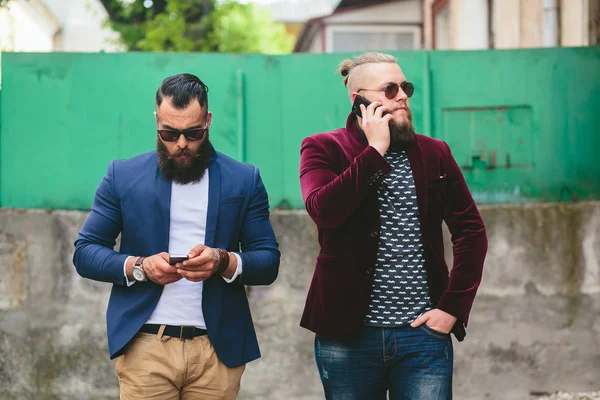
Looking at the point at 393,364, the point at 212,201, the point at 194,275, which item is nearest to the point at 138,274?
the point at 194,275

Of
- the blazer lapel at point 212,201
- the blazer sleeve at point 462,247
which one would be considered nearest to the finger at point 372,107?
the blazer sleeve at point 462,247

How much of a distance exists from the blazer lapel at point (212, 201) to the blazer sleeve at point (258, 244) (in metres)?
0.16

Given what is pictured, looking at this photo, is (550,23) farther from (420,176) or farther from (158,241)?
(158,241)

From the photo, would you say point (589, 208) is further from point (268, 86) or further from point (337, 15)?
point (337, 15)

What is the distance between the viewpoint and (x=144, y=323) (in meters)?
3.39

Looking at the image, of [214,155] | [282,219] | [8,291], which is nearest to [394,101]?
[214,155]

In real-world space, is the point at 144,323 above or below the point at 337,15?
below

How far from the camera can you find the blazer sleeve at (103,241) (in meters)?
3.35

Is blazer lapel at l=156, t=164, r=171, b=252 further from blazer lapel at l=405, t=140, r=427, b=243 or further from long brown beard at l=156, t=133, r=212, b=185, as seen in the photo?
blazer lapel at l=405, t=140, r=427, b=243

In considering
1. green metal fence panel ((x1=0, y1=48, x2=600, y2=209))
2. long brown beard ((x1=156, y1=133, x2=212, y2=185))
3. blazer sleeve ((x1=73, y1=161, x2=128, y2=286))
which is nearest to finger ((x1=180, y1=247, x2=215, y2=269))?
blazer sleeve ((x1=73, y1=161, x2=128, y2=286))

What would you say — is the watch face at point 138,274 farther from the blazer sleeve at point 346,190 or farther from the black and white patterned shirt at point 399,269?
the black and white patterned shirt at point 399,269

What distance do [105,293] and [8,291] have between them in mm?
812

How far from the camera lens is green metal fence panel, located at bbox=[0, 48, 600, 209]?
691 centimetres

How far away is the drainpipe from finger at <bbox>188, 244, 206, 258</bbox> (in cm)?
749
